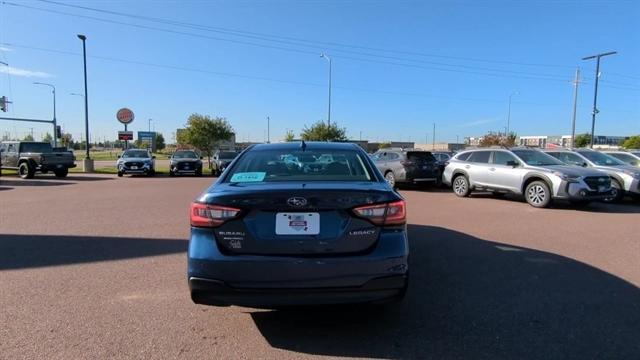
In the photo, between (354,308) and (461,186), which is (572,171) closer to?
(461,186)

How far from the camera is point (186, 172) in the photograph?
85.4ft

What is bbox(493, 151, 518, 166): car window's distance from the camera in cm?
1311

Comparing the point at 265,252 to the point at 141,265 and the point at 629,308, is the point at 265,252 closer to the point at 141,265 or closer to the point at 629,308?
the point at 141,265

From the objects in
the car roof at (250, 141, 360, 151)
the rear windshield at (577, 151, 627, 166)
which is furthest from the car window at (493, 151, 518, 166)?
the car roof at (250, 141, 360, 151)

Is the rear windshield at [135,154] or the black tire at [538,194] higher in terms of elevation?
the rear windshield at [135,154]

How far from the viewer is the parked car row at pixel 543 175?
1134 cm

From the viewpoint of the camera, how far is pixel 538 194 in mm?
11797

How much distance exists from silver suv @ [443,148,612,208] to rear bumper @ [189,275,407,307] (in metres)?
9.65

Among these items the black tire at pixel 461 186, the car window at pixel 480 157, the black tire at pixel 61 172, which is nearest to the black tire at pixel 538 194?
the car window at pixel 480 157

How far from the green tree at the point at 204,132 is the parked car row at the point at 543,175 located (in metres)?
27.4

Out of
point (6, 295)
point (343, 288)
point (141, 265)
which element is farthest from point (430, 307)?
point (6, 295)

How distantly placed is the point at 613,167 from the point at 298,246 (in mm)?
13671

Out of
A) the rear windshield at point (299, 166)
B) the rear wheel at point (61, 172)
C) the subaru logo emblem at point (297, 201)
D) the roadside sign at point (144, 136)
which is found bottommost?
the rear wheel at point (61, 172)

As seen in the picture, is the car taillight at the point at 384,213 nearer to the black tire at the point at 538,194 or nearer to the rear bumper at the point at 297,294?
the rear bumper at the point at 297,294
